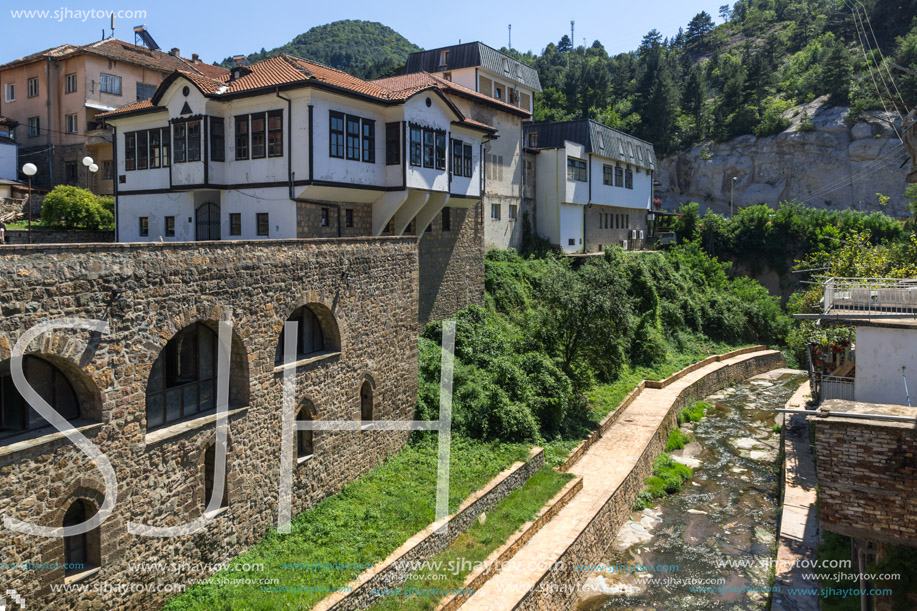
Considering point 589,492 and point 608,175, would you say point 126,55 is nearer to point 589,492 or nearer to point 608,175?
point 608,175

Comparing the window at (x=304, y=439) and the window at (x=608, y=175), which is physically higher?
the window at (x=608, y=175)

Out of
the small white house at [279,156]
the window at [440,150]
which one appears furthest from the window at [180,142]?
the window at [440,150]

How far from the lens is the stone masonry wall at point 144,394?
850cm

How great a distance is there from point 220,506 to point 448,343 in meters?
11.1

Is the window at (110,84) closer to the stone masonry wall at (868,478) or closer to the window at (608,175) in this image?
the window at (608,175)

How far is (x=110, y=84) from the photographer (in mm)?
32375

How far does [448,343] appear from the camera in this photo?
21.8 m

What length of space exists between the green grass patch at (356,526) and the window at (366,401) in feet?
4.19

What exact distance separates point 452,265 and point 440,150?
4775 mm

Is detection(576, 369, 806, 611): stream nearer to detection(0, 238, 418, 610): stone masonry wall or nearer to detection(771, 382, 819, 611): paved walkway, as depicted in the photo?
detection(771, 382, 819, 611): paved walkway

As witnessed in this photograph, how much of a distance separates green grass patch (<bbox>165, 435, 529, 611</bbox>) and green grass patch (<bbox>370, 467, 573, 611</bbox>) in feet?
2.33

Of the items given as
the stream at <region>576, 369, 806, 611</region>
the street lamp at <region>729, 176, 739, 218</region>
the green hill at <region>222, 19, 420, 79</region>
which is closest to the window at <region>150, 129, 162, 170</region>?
the stream at <region>576, 369, 806, 611</region>

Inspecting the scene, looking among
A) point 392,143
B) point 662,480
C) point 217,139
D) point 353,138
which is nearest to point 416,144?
point 392,143

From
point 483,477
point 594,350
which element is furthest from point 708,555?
point 594,350
